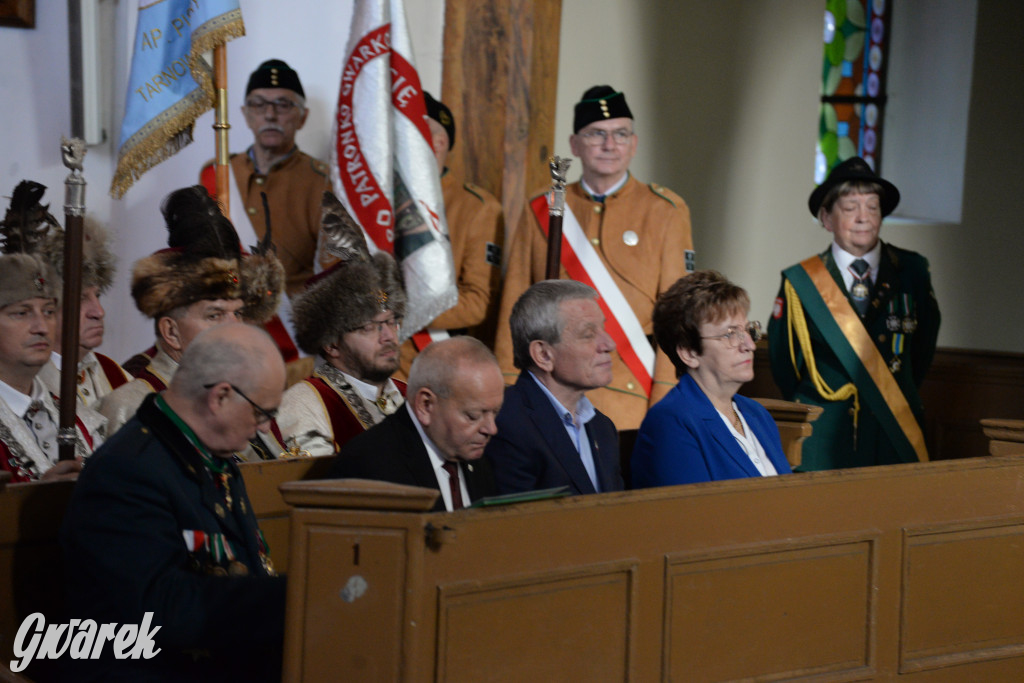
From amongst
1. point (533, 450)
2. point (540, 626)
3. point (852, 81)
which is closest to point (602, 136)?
point (533, 450)

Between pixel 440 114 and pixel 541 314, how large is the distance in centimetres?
204

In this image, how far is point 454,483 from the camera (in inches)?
107

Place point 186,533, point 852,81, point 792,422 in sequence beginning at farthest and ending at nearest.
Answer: point 852,81, point 792,422, point 186,533

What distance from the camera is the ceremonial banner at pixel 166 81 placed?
4383mm

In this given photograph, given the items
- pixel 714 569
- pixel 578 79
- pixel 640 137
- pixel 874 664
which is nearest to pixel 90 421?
pixel 714 569

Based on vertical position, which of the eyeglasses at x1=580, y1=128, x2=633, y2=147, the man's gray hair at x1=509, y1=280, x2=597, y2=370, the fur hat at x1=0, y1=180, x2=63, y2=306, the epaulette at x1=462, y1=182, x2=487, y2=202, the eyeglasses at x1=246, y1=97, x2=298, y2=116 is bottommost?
the man's gray hair at x1=509, y1=280, x2=597, y2=370

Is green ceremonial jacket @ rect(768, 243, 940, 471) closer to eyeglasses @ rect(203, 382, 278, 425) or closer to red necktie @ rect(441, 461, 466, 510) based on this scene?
red necktie @ rect(441, 461, 466, 510)

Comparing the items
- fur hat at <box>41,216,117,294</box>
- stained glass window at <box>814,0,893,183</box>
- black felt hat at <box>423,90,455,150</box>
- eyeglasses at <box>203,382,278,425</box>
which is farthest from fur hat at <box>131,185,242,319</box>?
stained glass window at <box>814,0,893,183</box>

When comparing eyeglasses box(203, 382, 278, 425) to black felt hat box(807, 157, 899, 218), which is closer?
eyeglasses box(203, 382, 278, 425)

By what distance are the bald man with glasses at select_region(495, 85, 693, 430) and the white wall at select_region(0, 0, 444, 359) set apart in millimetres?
1318

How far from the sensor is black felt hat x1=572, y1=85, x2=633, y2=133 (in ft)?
14.9

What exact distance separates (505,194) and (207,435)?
3.35 m

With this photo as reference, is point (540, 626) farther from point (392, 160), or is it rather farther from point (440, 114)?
point (440, 114)

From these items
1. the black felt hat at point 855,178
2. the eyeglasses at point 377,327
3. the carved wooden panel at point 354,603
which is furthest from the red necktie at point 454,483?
the black felt hat at point 855,178
